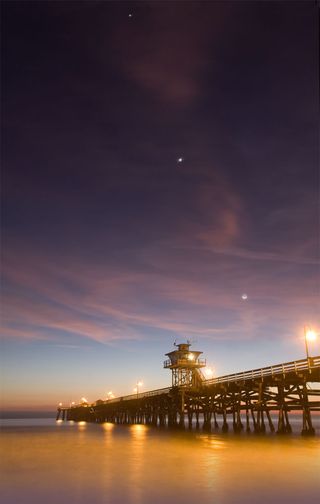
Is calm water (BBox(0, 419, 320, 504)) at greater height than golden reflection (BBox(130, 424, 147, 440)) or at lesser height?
greater

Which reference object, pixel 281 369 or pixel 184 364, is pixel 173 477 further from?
pixel 184 364

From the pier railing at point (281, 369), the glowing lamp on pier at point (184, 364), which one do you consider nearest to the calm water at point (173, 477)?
the pier railing at point (281, 369)

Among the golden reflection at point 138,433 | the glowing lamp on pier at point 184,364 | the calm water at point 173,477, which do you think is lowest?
the golden reflection at point 138,433

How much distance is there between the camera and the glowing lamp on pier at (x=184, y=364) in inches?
2215

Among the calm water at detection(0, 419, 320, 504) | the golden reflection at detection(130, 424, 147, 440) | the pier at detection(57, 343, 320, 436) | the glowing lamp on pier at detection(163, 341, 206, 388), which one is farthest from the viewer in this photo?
the glowing lamp on pier at detection(163, 341, 206, 388)

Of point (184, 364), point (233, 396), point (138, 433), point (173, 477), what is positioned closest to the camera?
point (173, 477)

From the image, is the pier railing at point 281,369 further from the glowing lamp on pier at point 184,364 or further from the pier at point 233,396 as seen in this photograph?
the glowing lamp on pier at point 184,364

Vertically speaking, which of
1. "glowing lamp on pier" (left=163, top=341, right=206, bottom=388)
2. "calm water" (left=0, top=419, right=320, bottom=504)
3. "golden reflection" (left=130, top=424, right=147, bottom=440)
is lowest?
"golden reflection" (left=130, top=424, right=147, bottom=440)

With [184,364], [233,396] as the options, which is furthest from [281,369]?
[184,364]

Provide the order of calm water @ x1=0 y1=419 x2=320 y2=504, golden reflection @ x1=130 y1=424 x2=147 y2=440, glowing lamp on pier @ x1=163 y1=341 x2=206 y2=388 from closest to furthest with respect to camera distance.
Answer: calm water @ x1=0 y1=419 x2=320 y2=504
golden reflection @ x1=130 y1=424 x2=147 y2=440
glowing lamp on pier @ x1=163 y1=341 x2=206 y2=388

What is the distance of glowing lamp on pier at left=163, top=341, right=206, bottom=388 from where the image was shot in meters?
56.2

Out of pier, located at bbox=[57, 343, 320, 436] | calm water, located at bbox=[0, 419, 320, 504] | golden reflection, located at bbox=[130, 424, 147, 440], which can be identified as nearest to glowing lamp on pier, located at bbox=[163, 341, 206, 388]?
pier, located at bbox=[57, 343, 320, 436]

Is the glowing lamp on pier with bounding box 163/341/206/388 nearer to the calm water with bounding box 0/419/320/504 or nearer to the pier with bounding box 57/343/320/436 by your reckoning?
the pier with bounding box 57/343/320/436

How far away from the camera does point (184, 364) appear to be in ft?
184
